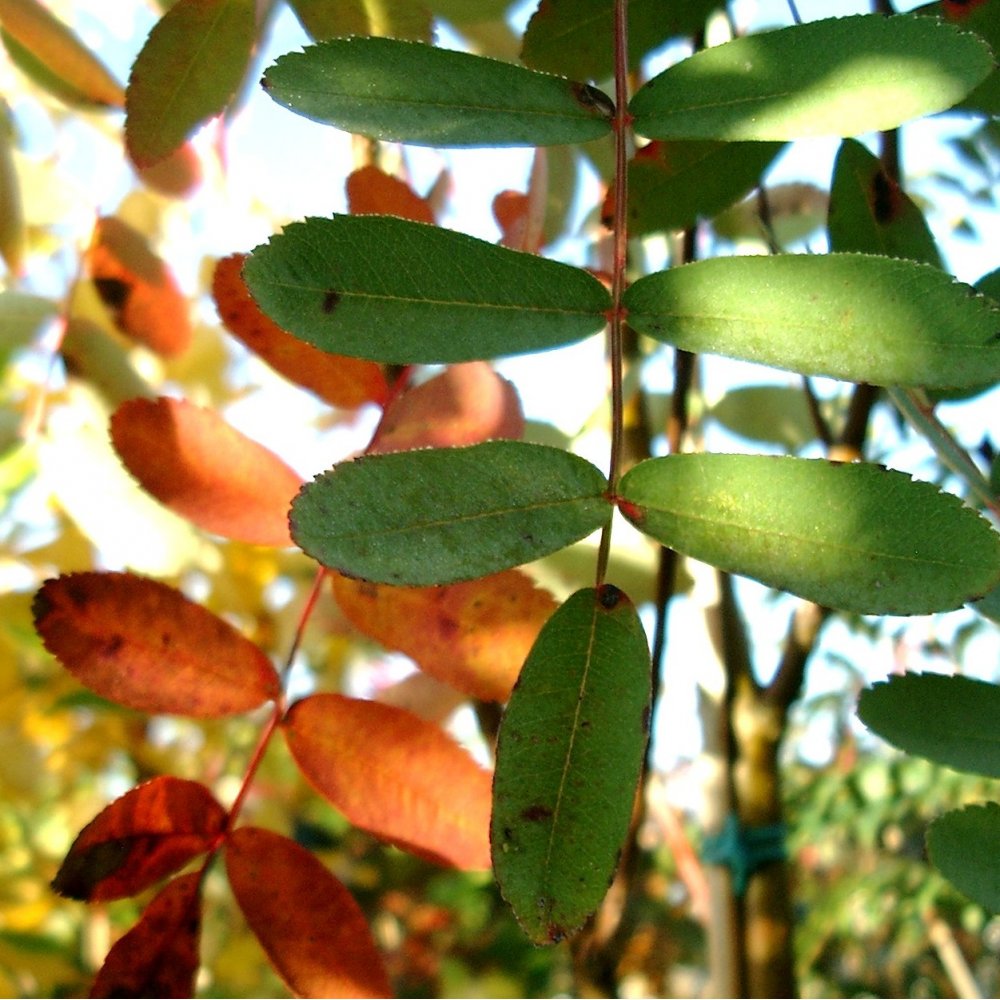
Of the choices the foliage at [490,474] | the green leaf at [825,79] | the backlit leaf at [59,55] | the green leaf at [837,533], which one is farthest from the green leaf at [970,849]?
the backlit leaf at [59,55]

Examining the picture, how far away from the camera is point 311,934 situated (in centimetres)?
43

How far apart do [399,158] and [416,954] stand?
5.00 ft

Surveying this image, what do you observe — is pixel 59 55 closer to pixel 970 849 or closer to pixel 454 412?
pixel 454 412

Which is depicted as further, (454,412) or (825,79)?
(454,412)

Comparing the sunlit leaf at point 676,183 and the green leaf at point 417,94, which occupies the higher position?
the sunlit leaf at point 676,183

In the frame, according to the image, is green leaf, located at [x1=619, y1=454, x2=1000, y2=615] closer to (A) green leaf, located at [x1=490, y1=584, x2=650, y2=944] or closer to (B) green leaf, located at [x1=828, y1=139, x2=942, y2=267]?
(A) green leaf, located at [x1=490, y1=584, x2=650, y2=944]

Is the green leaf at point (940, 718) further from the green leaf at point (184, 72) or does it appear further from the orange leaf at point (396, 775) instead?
the green leaf at point (184, 72)

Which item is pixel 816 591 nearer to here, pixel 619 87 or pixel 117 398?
pixel 619 87

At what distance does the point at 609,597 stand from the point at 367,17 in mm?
304

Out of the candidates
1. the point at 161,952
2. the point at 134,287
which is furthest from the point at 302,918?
the point at 134,287

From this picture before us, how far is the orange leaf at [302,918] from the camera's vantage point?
0.43 meters

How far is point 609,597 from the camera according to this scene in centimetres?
36

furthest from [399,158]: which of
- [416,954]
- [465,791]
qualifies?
[416,954]

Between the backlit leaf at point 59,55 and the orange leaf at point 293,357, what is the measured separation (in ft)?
0.73
